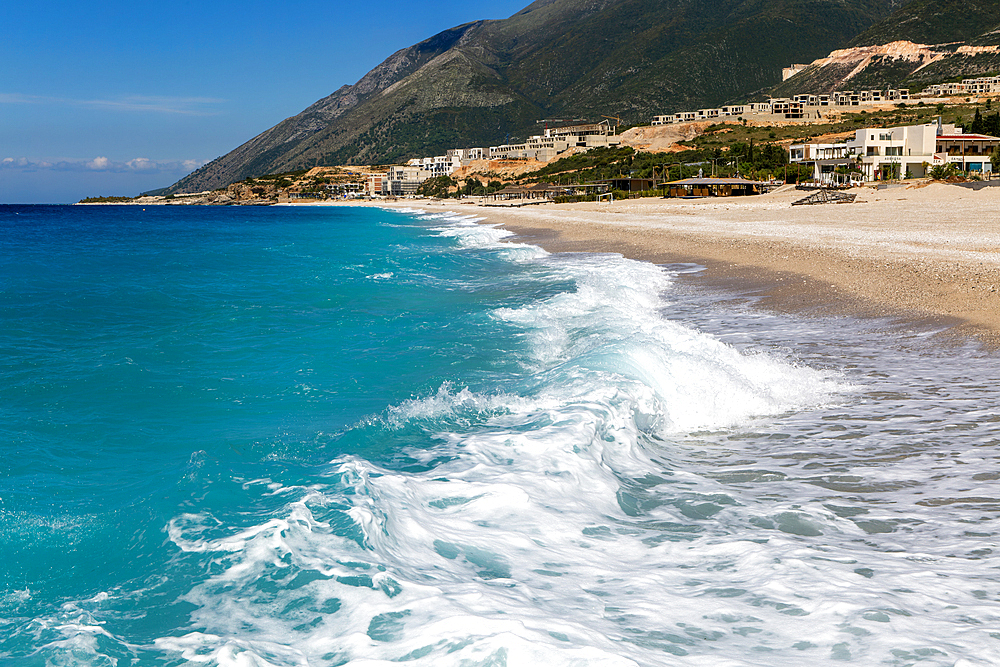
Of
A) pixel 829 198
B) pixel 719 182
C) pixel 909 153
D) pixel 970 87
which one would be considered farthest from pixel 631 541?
pixel 970 87

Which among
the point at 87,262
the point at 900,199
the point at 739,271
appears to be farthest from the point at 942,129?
the point at 87,262

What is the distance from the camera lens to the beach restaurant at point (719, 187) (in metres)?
56.9

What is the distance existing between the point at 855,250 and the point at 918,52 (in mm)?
166149

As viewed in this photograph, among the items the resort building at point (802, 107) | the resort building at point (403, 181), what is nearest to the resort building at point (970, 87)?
the resort building at point (802, 107)

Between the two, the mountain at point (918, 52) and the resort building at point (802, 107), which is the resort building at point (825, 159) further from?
the mountain at point (918, 52)

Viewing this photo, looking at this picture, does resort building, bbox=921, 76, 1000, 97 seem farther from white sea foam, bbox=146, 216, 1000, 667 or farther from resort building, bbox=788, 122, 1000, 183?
white sea foam, bbox=146, 216, 1000, 667

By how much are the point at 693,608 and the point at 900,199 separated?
3626 centimetres

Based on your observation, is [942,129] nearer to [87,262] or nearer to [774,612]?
[87,262]

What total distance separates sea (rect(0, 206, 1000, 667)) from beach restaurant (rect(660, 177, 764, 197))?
49.9 m

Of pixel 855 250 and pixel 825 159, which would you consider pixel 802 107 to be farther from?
pixel 855 250

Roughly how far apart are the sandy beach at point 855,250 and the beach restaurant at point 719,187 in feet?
68.8

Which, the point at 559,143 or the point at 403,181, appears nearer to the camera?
the point at 559,143

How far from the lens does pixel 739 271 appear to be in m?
16.2

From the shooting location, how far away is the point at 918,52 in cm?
14812
